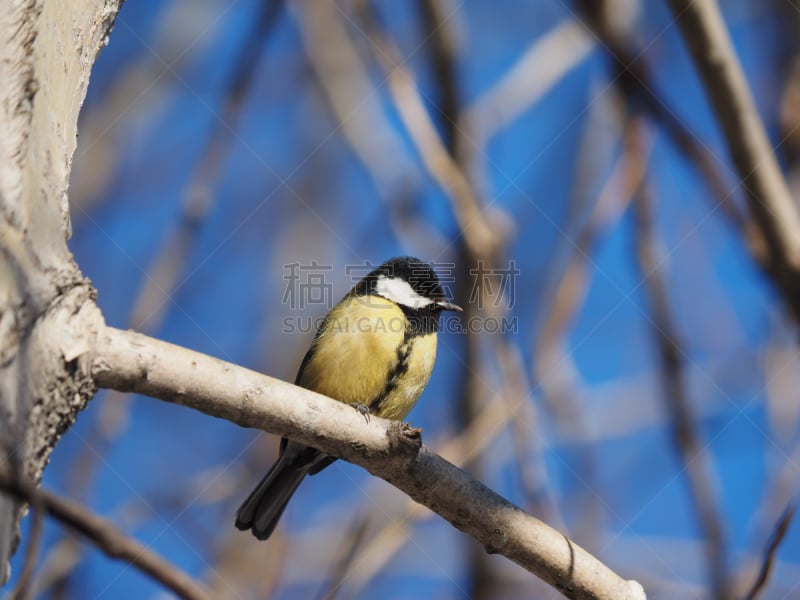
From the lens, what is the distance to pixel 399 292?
4.12 meters

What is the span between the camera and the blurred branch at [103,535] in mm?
880

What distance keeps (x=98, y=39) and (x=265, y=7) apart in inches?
84.0

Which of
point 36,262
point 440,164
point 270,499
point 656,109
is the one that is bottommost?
point 270,499

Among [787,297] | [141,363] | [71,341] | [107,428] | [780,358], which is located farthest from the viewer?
[780,358]

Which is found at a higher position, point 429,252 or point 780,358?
point 780,358

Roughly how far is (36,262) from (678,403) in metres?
2.89

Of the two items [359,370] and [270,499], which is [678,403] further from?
[270,499]

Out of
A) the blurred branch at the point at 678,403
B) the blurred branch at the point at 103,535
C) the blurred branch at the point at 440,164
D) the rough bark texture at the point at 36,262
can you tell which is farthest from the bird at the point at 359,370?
the blurred branch at the point at 103,535

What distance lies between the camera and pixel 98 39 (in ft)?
7.13

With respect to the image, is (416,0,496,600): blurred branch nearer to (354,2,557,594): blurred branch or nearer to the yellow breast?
(354,2,557,594): blurred branch

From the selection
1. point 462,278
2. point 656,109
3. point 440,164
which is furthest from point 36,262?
point 462,278

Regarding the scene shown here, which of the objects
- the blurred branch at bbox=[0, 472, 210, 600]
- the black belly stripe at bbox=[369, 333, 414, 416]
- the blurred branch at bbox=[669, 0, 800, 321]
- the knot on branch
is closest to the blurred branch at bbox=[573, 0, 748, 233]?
the blurred branch at bbox=[669, 0, 800, 321]

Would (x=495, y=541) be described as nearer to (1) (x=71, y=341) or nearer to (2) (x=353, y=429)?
(2) (x=353, y=429)

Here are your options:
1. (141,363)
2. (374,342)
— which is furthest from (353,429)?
(374,342)
